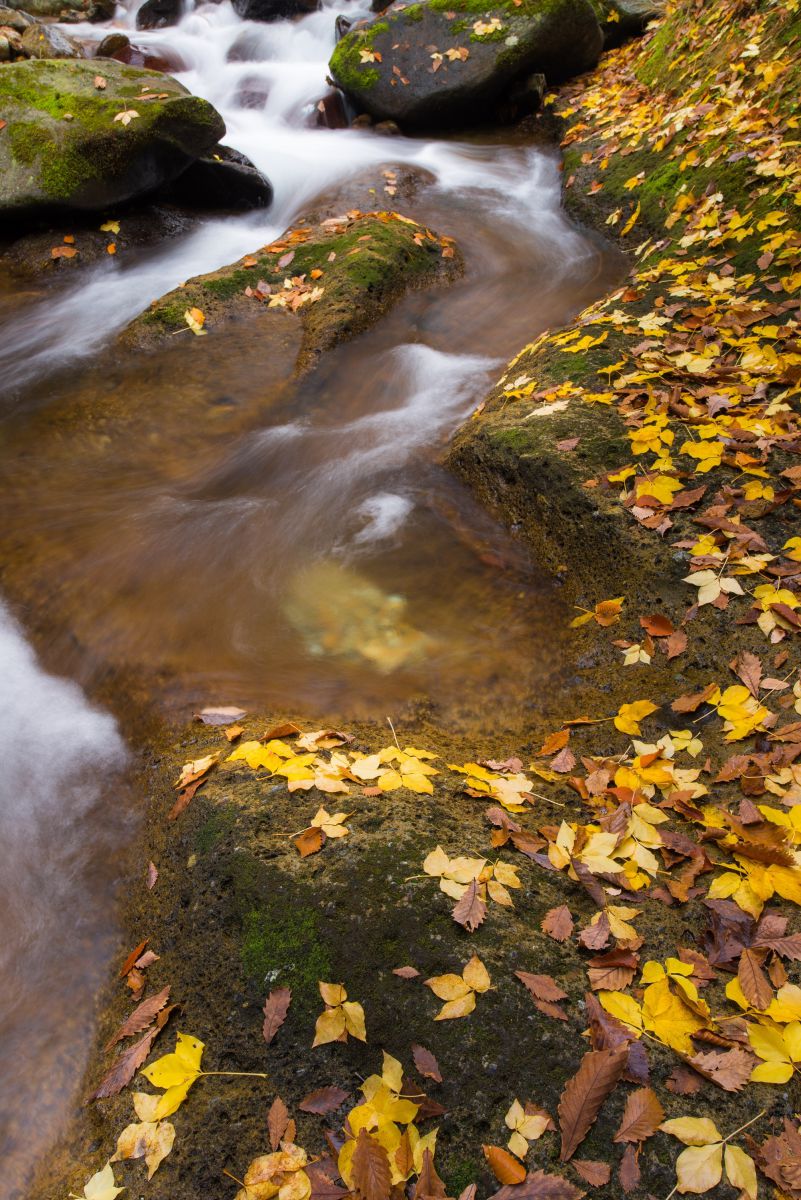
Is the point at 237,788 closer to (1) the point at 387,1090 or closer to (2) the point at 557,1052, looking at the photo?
(1) the point at 387,1090

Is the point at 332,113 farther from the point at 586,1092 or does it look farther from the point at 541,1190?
the point at 541,1190

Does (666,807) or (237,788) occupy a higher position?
(237,788)

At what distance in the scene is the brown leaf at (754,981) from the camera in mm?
1871

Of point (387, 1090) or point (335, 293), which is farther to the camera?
point (335, 293)

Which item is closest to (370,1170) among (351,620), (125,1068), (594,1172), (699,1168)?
(594,1172)

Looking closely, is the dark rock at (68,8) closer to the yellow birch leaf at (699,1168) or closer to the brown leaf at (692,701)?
the brown leaf at (692,701)

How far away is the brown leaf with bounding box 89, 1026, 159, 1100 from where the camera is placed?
2.07 metres

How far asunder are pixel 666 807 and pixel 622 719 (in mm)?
503

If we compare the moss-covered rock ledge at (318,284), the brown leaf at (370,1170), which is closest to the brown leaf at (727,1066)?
the brown leaf at (370,1170)

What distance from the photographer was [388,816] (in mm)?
2400

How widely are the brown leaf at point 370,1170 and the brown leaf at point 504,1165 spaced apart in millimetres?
240

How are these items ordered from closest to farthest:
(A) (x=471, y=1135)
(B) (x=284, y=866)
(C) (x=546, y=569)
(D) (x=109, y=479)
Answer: (A) (x=471, y=1135) → (B) (x=284, y=866) → (C) (x=546, y=569) → (D) (x=109, y=479)

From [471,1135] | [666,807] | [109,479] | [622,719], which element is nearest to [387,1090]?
[471,1135]

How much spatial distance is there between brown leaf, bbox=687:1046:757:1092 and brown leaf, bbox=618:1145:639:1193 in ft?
0.83
